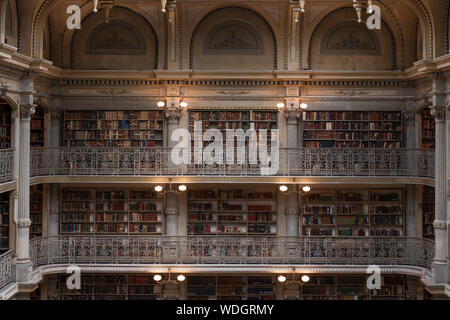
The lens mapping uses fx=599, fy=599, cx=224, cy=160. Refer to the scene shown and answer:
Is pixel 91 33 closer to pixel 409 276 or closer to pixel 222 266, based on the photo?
pixel 222 266

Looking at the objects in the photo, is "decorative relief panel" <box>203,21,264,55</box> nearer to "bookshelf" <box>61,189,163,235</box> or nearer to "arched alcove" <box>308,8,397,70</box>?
"arched alcove" <box>308,8,397,70</box>

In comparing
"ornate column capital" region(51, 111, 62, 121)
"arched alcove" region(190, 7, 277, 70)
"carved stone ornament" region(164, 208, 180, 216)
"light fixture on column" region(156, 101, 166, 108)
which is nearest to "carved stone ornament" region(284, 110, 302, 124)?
"arched alcove" region(190, 7, 277, 70)

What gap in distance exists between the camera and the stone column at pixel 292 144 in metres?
11.0

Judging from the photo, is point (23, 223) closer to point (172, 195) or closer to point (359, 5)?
point (172, 195)

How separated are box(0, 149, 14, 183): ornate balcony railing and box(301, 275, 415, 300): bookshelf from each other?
5547 mm

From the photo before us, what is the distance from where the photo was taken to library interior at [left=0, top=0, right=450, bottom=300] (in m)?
10.7

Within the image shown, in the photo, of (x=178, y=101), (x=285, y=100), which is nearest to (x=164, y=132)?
(x=178, y=101)

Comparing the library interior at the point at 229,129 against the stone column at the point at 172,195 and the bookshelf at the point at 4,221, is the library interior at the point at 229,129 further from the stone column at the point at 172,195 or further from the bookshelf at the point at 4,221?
the bookshelf at the point at 4,221

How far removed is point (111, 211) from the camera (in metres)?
11.2

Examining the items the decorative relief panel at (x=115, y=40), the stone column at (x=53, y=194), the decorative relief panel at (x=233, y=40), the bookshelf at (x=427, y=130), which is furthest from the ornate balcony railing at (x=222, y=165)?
the decorative relief panel at (x=233, y=40)

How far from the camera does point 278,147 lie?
432 inches

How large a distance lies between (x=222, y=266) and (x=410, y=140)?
414 centimetres

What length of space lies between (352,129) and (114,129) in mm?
4432

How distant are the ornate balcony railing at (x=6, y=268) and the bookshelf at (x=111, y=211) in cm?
207
